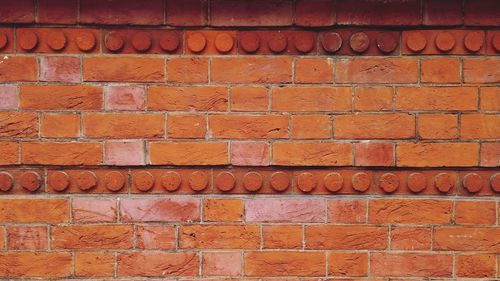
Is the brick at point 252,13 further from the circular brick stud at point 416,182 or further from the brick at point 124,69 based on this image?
the circular brick stud at point 416,182

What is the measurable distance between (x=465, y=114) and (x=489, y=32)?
13.0 inches

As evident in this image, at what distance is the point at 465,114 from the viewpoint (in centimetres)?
187

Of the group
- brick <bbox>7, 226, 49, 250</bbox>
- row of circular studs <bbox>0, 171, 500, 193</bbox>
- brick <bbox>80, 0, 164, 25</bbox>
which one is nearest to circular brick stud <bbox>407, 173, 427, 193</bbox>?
row of circular studs <bbox>0, 171, 500, 193</bbox>

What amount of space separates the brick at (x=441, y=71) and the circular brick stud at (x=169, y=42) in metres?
0.95

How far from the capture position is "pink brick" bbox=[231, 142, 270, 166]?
187 cm

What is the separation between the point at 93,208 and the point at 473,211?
1.47 m

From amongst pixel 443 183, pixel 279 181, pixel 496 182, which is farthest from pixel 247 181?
pixel 496 182

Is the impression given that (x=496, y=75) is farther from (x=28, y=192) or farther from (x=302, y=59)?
(x=28, y=192)

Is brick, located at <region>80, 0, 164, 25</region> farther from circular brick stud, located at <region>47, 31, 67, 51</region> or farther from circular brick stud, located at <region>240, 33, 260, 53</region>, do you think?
circular brick stud, located at <region>240, 33, 260, 53</region>

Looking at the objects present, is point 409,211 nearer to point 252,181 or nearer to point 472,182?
point 472,182

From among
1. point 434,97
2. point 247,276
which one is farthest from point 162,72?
point 434,97

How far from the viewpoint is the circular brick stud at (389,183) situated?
187cm

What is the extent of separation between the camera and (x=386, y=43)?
187 cm

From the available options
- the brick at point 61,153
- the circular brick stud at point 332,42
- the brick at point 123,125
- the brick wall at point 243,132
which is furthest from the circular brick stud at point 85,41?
the circular brick stud at point 332,42
